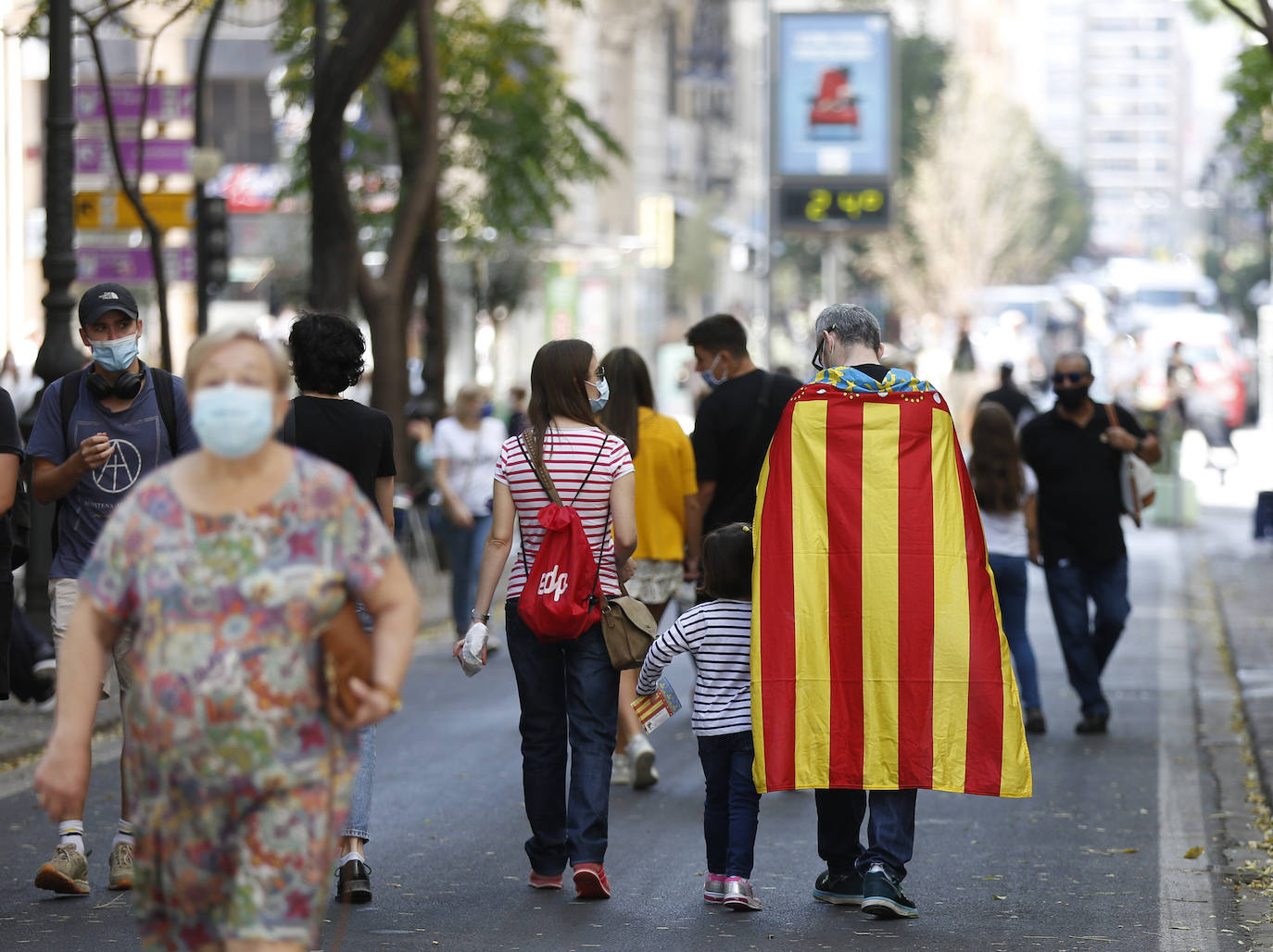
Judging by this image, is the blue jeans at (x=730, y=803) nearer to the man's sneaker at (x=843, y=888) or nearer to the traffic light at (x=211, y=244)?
the man's sneaker at (x=843, y=888)

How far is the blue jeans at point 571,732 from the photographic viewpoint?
6.89m

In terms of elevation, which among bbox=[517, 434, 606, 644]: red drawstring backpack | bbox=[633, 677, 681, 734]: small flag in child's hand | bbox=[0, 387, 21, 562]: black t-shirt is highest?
bbox=[0, 387, 21, 562]: black t-shirt

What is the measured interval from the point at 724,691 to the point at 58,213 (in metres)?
7.44

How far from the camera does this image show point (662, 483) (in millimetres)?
9156

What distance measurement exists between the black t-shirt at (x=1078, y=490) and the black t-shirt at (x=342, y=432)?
5.17m

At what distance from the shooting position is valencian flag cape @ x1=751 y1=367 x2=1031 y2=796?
256 inches

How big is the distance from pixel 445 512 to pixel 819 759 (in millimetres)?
7687

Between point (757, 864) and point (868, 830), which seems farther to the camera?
point (757, 864)

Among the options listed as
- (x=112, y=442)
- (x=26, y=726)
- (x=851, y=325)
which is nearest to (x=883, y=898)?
(x=851, y=325)

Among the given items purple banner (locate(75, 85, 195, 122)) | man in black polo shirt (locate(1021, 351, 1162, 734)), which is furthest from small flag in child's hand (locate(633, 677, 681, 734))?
purple banner (locate(75, 85, 195, 122))

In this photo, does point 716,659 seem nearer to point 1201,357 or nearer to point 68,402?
point 68,402

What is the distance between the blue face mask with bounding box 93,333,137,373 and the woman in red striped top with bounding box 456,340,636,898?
4.03ft

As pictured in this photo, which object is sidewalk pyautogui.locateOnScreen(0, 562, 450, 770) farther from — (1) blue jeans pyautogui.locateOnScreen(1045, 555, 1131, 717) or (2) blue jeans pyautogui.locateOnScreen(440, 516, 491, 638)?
(1) blue jeans pyautogui.locateOnScreen(1045, 555, 1131, 717)

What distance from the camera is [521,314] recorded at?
173 ft
